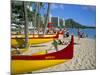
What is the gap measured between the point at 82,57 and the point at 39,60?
56 cm

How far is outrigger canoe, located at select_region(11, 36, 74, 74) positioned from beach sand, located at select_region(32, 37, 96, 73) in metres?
0.06

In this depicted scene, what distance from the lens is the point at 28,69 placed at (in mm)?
2416

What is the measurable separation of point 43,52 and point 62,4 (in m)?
0.61

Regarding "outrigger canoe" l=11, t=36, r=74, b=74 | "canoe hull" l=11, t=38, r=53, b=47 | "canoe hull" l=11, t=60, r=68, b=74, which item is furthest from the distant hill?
"canoe hull" l=11, t=60, r=68, b=74

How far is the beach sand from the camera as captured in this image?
8.48 feet

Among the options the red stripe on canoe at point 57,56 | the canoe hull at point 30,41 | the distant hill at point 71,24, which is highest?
the distant hill at point 71,24

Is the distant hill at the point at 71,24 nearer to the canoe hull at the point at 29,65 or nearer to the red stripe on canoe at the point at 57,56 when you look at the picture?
the red stripe on canoe at the point at 57,56

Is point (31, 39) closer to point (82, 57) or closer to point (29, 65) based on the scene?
point (29, 65)

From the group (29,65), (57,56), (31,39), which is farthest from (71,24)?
(29,65)

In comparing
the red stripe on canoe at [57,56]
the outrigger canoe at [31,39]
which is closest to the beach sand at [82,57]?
the red stripe on canoe at [57,56]

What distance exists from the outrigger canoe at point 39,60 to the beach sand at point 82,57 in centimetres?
→ 6

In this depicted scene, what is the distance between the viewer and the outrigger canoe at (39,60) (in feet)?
7.73

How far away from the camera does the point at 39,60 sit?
2.45m
